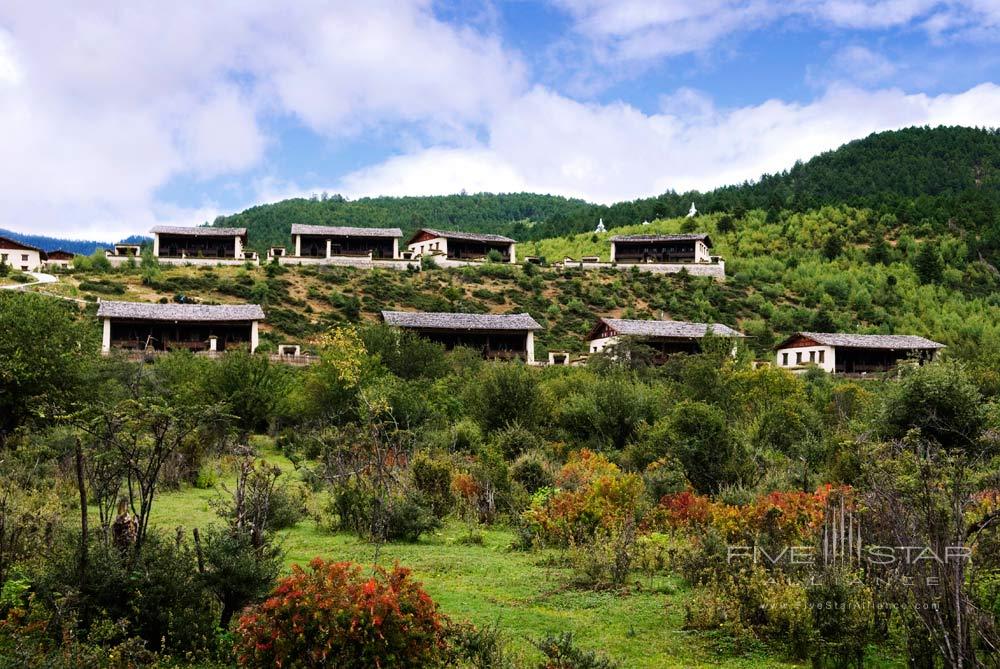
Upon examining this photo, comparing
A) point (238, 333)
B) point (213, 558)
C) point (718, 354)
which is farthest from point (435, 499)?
point (238, 333)

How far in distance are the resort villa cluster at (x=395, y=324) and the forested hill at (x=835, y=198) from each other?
26207 millimetres

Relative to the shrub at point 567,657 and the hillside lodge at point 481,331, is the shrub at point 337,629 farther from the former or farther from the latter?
the hillside lodge at point 481,331

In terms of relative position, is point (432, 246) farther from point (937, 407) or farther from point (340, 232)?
point (937, 407)

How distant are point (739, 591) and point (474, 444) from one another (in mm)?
16372

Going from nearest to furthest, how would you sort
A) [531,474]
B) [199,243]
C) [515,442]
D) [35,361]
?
[531,474] < [35,361] < [515,442] < [199,243]

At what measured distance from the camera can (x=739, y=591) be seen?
32.8 ft

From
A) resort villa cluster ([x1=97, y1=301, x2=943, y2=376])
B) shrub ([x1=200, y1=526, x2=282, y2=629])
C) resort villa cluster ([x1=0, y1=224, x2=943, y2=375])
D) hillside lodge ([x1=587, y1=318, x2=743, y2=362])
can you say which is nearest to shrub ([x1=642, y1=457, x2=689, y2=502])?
shrub ([x1=200, y1=526, x2=282, y2=629])

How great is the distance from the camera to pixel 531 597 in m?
11.6

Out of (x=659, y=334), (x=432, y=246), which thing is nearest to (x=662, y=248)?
(x=432, y=246)

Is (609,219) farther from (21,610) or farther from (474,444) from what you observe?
(21,610)

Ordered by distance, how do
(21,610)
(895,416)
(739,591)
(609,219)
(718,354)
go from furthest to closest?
(609,219) < (718,354) < (895,416) < (739,591) < (21,610)

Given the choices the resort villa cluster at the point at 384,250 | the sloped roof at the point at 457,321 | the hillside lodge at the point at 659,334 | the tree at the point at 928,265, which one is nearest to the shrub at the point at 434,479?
the sloped roof at the point at 457,321

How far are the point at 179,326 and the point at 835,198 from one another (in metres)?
88.4

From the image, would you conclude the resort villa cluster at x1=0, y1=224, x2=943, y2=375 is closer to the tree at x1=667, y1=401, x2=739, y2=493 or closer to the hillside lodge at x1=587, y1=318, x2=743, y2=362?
the hillside lodge at x1=587, y1=318, x2=743, y2=362
